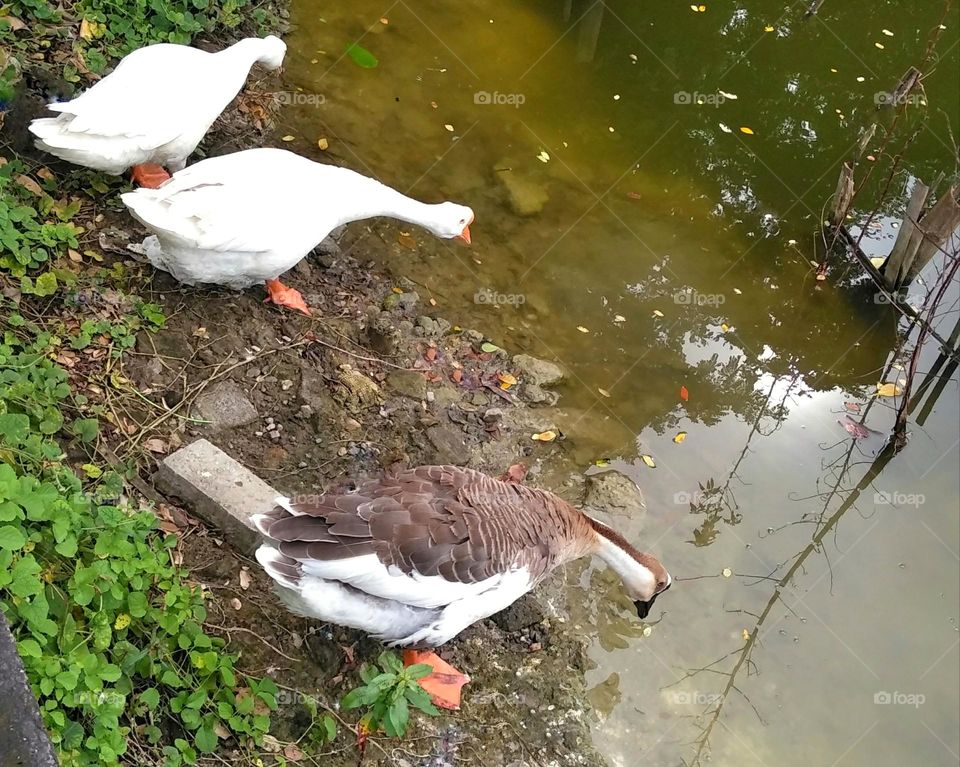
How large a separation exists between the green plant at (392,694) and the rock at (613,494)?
1993 millimetres

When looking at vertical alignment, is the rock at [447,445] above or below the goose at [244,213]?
below

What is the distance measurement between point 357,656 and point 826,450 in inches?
145

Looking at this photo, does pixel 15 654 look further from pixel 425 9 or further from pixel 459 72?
pixel 425 9

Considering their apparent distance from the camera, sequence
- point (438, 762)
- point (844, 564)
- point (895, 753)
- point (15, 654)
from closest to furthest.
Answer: point (15, 654) < point (438, 762) < point (895, 753) < point (844, 564)

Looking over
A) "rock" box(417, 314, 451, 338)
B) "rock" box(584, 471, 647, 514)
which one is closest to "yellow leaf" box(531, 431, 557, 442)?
"rock" box(584, 471, 647, 514)

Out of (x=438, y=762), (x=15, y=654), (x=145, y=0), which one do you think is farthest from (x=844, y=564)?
(x=145, y=0)

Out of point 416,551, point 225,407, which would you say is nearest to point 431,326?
point 225,407

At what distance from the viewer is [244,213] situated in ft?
12.7

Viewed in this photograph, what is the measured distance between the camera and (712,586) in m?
4.58

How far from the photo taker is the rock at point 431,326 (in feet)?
16.8

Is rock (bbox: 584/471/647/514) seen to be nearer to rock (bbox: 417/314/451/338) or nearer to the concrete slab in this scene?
rock (bbox: 417/314/451/338)

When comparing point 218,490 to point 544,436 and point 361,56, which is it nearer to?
point 544,436

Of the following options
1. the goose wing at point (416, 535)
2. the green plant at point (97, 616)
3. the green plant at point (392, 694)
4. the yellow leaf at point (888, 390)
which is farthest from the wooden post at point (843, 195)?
the green plant at point (97, 616)

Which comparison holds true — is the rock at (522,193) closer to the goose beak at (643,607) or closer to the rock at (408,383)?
the rock at (408,383)
